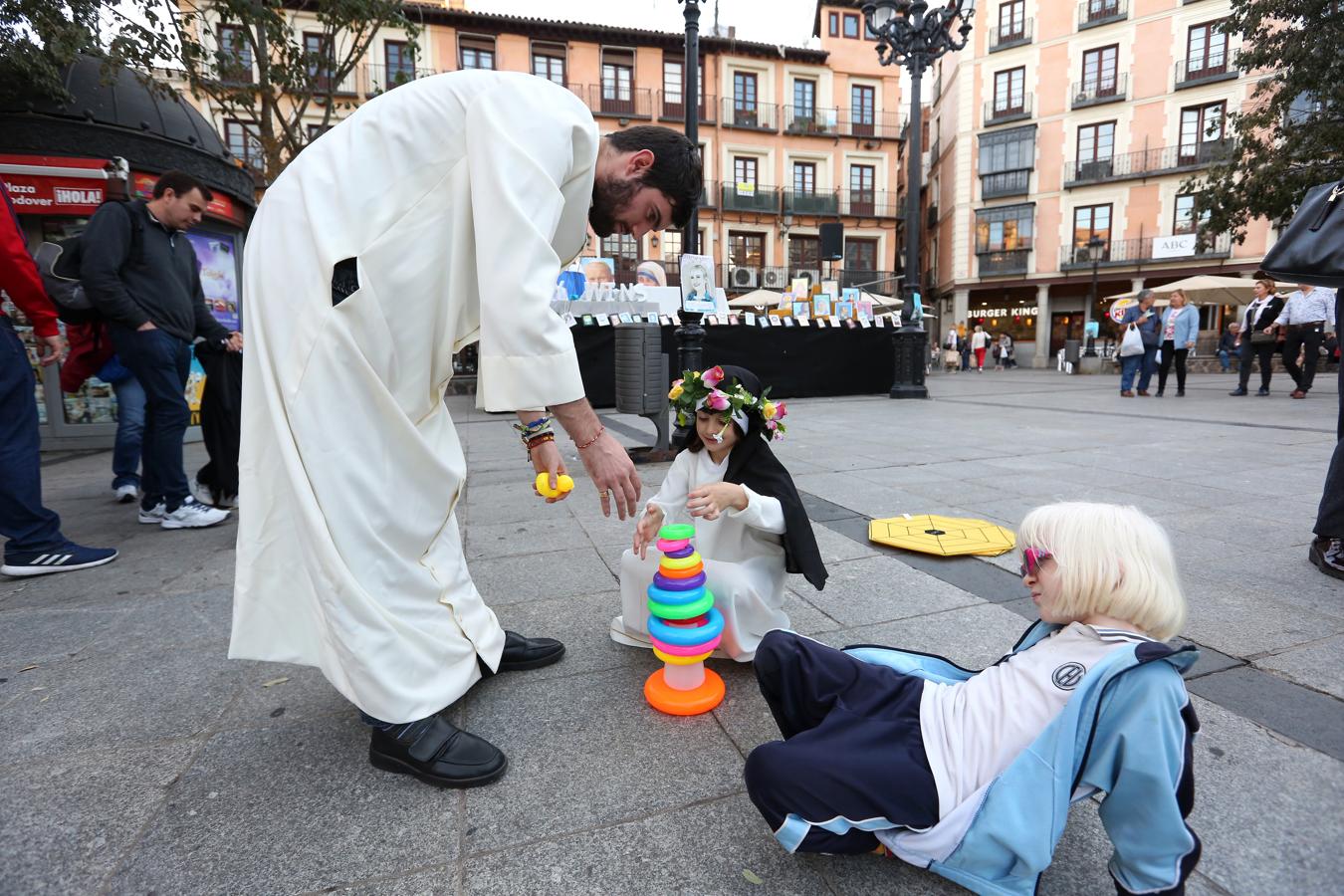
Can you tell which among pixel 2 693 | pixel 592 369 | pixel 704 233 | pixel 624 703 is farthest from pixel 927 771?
pixel 704 233

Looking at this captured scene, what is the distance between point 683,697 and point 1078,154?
3541 cm

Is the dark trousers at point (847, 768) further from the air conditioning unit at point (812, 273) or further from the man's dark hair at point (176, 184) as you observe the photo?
the air conditioning unit at point (812, 273)

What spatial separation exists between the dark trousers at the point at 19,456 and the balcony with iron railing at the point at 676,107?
28753 mm

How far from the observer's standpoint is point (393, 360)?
1.57 m

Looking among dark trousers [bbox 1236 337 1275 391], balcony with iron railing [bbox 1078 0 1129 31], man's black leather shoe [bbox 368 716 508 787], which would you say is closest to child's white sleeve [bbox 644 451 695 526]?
man's black leather shoe [bbox 368 716 508 787]

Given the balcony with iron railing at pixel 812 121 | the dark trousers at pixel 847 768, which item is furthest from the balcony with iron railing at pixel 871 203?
the dark trousers at pixel 847 768

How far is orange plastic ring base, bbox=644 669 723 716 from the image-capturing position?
188 cm

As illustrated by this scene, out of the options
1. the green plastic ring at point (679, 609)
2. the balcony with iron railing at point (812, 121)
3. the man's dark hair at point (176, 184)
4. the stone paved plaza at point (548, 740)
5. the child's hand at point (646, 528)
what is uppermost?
the balcony with iron railing at point (812, 121)

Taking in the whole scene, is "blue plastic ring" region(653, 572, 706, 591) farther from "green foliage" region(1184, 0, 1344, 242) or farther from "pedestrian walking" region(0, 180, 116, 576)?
"green foliage" region(1184, 0, 1344, 242)

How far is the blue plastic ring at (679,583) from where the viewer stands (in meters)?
1.88

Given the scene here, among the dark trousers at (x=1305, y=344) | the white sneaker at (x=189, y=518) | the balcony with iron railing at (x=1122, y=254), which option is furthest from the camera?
the balcony with iron railing at (x=1122, y=254)

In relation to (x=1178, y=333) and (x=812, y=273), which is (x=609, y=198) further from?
(x=812, y=273)

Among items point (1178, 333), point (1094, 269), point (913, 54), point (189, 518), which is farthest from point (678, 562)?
point (1094, 269)

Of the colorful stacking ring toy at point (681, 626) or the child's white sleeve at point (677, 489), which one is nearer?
the colorful stacking ring toy at point (681, 626)
